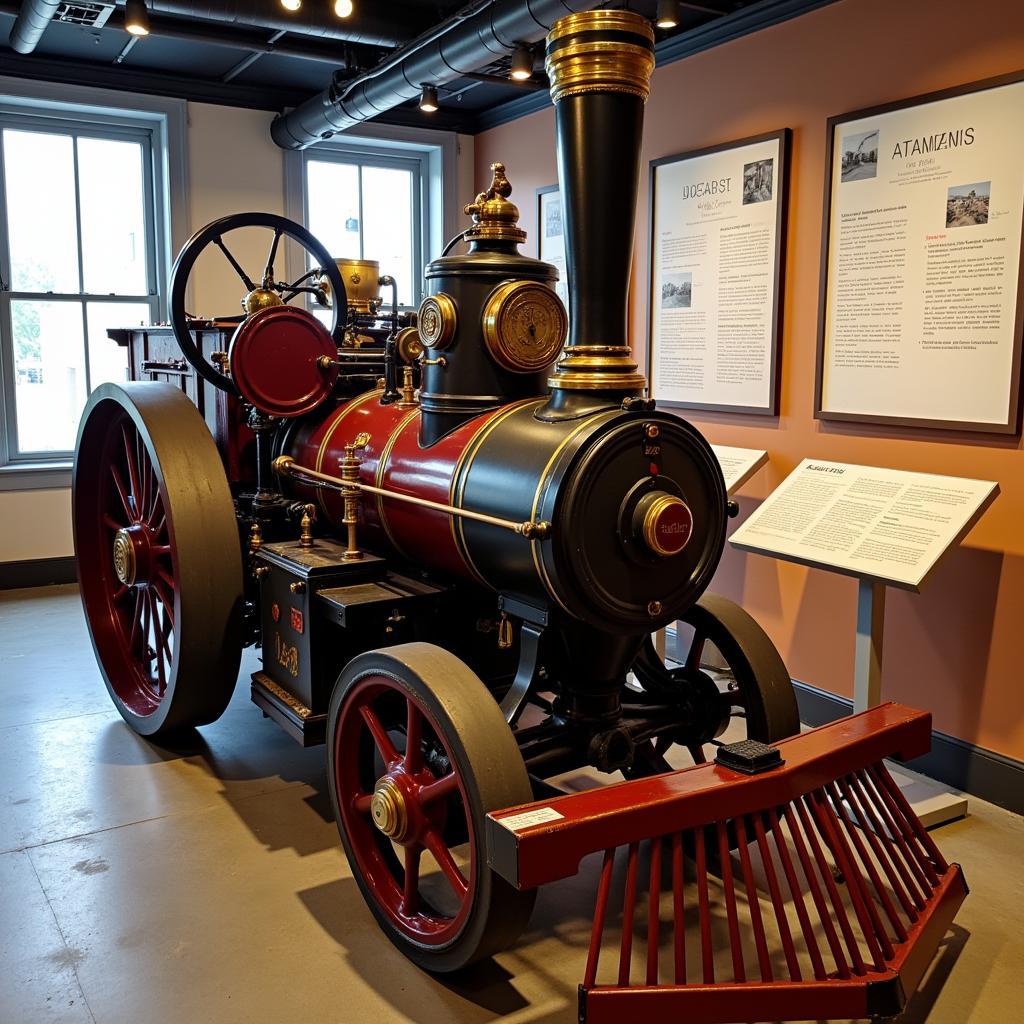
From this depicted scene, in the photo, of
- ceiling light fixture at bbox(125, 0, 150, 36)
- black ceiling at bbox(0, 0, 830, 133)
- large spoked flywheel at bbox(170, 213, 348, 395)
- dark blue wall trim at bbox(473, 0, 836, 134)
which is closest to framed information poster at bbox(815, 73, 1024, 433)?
dark blue wall trim at bbox(473, 0, 836, 134)

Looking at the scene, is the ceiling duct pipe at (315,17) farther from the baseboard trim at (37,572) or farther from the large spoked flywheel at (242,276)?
the baseboard trim at (37,572)

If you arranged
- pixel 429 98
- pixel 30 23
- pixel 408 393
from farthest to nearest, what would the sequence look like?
pixel 429 98 → pixel 30 23 → pixel 408 393

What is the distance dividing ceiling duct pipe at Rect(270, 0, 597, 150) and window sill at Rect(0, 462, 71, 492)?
2.28 meters

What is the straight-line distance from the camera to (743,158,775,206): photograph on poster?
12.8 ft

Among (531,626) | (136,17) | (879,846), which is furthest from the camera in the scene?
(136,17)

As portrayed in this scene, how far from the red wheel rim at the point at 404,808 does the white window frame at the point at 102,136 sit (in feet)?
13.0

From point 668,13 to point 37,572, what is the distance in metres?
4.34

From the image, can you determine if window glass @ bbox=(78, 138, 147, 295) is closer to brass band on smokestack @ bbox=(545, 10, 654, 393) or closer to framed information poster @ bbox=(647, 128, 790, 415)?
framed information poster @ bbox=(647, 128, 790, 415)

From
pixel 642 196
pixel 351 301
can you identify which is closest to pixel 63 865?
pixel 351 301

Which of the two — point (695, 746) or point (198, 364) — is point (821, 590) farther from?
point (198, 364)

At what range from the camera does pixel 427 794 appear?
2088mm

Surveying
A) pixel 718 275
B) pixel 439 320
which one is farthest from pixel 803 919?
pixel 718 275

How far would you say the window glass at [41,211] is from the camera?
5566 mm

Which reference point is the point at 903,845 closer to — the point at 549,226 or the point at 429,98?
the point at 429,98
